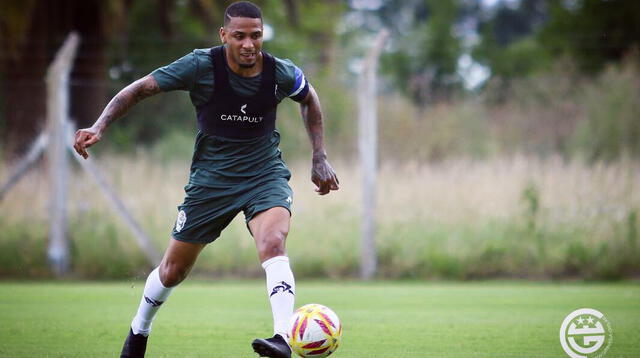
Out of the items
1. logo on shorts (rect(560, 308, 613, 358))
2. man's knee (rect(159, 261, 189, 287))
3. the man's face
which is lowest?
logo on shorts (rect(560, 308, 613, 358))

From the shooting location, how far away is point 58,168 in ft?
45.0

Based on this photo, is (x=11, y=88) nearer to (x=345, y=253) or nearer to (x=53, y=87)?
(x=53, y=87)

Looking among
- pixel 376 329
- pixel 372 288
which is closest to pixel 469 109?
pixel 372 288

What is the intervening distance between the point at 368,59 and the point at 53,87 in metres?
4.73

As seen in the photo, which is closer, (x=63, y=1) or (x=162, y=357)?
(x=162, y=357)

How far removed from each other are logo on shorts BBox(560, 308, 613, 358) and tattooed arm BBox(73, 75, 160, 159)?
343cm

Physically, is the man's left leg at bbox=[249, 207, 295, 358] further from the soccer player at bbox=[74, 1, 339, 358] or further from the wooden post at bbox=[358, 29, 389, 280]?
the wooden post at bbox=[358, 29, 389, 280]

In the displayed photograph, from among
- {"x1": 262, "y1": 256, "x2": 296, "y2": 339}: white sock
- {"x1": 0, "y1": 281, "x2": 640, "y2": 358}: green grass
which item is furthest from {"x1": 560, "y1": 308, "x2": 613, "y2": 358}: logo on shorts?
{"x1": 262, "y1": 256, "x2": 296, "y2": 339}: white sock

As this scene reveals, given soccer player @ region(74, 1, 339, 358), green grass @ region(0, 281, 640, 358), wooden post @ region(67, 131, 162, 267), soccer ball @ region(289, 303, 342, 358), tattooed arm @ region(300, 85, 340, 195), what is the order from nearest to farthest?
soccer ball @ region(289, 303, 342, 358) < soccer player @ region(74, 1, 339, 358) < tattooed arm @ region(300, 85, 340, 195) < green grass @ region(0, 281, 640, 358) < wooden post @ region(67, 131, 162, 267)

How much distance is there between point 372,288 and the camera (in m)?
12.4

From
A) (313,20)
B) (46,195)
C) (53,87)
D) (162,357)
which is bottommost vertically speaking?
(162,357)

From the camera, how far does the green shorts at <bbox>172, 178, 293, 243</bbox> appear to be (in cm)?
619

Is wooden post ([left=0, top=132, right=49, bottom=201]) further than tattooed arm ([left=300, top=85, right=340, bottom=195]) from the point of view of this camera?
Yes

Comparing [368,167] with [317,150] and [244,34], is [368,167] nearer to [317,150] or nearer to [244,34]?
[317,150]
